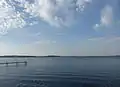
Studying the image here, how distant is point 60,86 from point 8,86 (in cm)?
1774

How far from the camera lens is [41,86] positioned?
6028 centimetres

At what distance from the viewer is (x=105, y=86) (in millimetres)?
60625

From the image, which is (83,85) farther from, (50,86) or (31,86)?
(31,86)

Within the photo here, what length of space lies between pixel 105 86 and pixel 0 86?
115ft

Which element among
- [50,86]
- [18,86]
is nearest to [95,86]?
[50,86]

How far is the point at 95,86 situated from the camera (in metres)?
62.1

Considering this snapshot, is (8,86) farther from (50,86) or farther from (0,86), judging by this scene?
(50,86)

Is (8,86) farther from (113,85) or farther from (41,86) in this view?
(113,85)

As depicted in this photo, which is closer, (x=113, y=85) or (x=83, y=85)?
(x=113, y=85)

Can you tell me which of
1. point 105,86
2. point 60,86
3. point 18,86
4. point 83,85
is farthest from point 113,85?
point 18,86

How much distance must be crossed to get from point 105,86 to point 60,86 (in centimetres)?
1439

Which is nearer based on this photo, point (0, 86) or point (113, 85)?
point (113, 85)

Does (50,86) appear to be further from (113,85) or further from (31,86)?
(113,85)

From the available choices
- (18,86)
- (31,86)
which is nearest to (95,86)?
(31,86)
